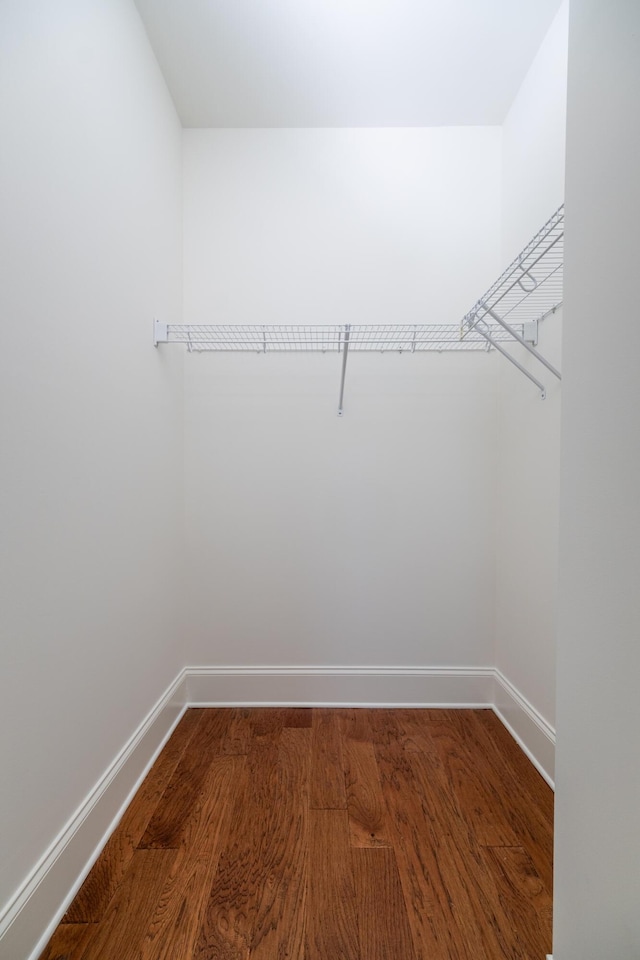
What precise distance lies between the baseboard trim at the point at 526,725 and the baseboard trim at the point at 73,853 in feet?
4.63

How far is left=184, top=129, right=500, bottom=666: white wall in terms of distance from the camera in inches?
85.7

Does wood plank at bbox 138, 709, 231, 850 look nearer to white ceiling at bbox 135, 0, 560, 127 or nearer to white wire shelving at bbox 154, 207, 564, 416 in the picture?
white wire shelving at bbox 154, 207, 564, 416

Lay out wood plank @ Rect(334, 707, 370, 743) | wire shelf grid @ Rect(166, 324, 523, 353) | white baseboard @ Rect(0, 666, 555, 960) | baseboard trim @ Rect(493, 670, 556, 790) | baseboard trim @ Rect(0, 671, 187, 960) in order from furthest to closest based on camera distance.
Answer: wire shelf grid @ Rect(166, 324, 523, 353) → wood plank @ Rect(334, 707, 370, 743) → baseboard trim @ Rect(493, 670, 556, 790) → white baseboard @ Rect(0, 666, 555, 960) → baseboard trim @ Rect(0, 671, 187, 960)

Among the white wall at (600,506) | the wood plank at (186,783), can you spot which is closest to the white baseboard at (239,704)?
the wood plank at (186,783)

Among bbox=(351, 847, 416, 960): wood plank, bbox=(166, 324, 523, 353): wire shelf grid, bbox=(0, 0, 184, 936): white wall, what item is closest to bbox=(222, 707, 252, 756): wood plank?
bbox=(0, 0, 184, 936): white wall

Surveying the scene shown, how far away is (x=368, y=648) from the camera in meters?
2.24

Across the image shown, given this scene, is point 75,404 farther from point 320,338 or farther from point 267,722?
point 267,722

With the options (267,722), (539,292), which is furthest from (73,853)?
(539,292)

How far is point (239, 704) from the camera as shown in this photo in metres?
2.22

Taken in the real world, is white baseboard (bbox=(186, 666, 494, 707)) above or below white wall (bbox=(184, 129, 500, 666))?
below

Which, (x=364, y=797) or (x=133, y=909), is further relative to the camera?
(x=364, y=797)

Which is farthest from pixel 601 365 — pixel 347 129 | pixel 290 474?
pixel 347 129

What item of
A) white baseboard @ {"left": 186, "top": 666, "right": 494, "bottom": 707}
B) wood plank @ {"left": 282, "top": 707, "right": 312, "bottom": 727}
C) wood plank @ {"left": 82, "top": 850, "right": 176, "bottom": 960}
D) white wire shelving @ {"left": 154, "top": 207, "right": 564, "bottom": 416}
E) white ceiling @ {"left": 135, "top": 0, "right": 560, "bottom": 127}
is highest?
white ceiling @ {"left": 135, "top": 0, "right": 560, "bottom": 127}

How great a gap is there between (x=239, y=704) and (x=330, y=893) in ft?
3.47
